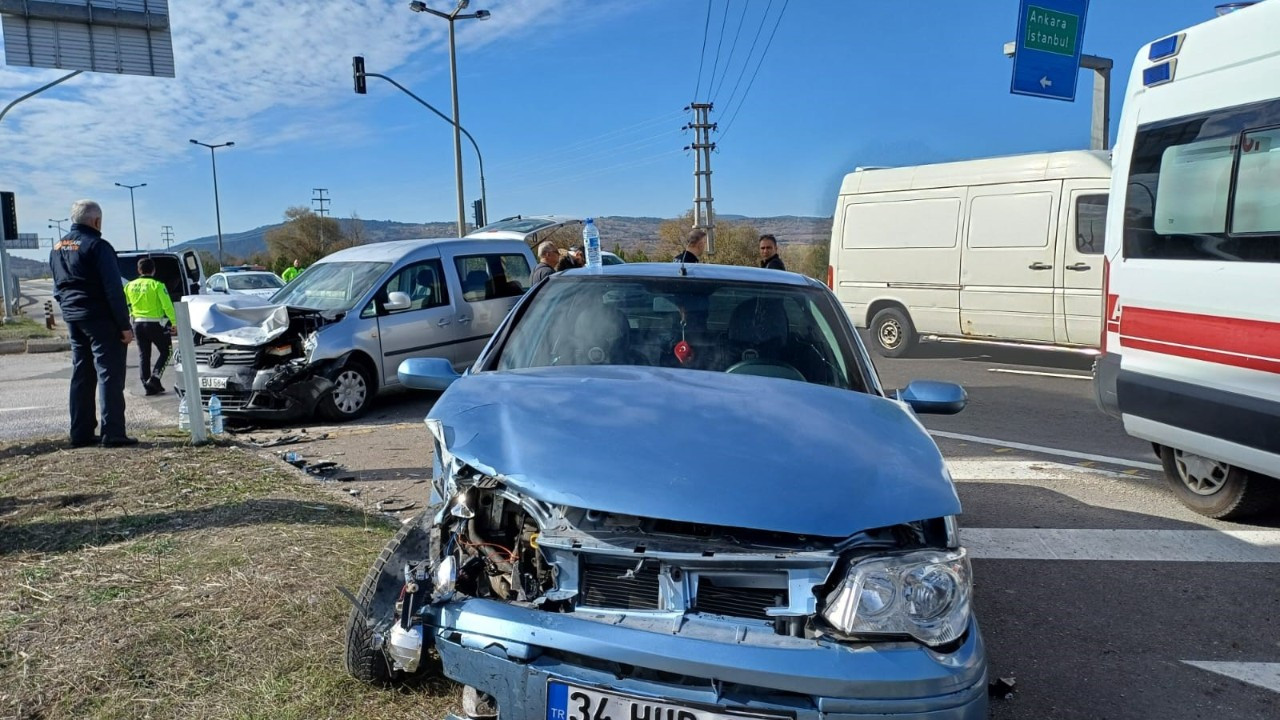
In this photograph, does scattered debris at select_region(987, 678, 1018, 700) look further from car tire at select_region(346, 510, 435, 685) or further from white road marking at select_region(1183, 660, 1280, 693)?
car tire at select_region(346, 510, 435, 685)

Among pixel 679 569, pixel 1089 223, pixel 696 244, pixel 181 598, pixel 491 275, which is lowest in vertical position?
pixel 181 598

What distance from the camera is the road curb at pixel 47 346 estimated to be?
16.6 m

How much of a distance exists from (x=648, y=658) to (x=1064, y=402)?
8.44 metres

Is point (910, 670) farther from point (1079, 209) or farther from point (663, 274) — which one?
point (1079, 209)

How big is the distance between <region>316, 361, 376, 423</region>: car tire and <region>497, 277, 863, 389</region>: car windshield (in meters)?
5.11

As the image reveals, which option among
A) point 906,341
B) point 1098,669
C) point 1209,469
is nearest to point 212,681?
point 1098,669

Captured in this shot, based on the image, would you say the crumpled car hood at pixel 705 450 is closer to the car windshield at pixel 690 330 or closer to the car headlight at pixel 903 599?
the car headlight at pixel 903 599

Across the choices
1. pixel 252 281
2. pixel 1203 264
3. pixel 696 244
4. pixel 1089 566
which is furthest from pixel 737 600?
pixel 252 281

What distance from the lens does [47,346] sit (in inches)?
657

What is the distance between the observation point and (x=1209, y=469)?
5.07 m

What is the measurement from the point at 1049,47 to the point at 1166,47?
10.7m

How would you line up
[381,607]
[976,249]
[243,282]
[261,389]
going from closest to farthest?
[381,607]
[261,389]
[976,249]
[243,282]

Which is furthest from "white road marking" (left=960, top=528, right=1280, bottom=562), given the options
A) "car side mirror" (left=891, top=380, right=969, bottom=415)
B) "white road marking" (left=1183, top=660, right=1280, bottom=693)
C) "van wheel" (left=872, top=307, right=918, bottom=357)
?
"van wheel" (left=872, top=307, right=918, bottom=357)

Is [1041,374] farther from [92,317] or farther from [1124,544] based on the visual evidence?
[92,317]
